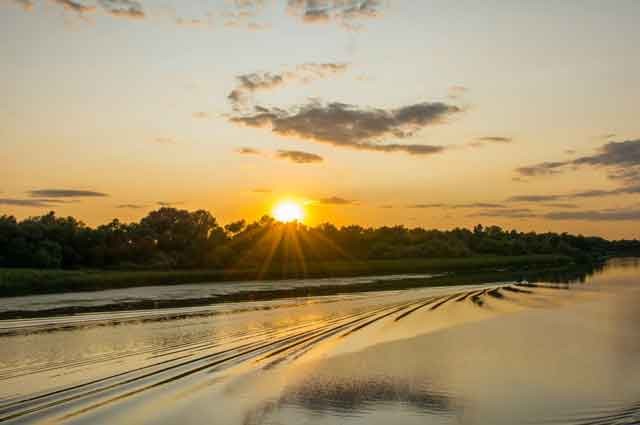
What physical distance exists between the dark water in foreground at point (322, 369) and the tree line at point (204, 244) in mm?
50797

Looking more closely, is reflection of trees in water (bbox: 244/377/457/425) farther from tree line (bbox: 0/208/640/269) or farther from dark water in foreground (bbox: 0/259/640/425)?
tree line (bbox: 0/208/640/269)

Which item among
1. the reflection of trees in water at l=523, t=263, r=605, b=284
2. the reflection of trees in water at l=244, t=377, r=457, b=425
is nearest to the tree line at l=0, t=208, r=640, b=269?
the reflection of trees in water at l=523, t=263, r=605, b=284

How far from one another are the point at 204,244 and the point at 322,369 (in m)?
79.4

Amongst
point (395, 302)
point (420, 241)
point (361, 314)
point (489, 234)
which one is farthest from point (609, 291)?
point (489, 234)

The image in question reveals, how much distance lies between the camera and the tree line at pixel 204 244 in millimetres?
68500

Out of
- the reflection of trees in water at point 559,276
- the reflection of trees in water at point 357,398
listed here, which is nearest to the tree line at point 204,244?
the reflection of trees in water at point 559,276

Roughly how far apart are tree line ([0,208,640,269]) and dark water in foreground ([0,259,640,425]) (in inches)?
2000

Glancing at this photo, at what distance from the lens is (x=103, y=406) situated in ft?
31.7

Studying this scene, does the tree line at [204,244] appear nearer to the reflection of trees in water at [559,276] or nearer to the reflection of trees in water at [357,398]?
the reflection of trees in water at [559,276]

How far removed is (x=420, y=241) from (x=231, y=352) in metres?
118

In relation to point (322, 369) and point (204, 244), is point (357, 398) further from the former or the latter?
point (204, 244)

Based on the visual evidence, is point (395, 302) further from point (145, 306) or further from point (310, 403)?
point (310, 403)

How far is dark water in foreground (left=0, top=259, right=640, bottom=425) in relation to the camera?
971 centimetres

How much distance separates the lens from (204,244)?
90.7m
